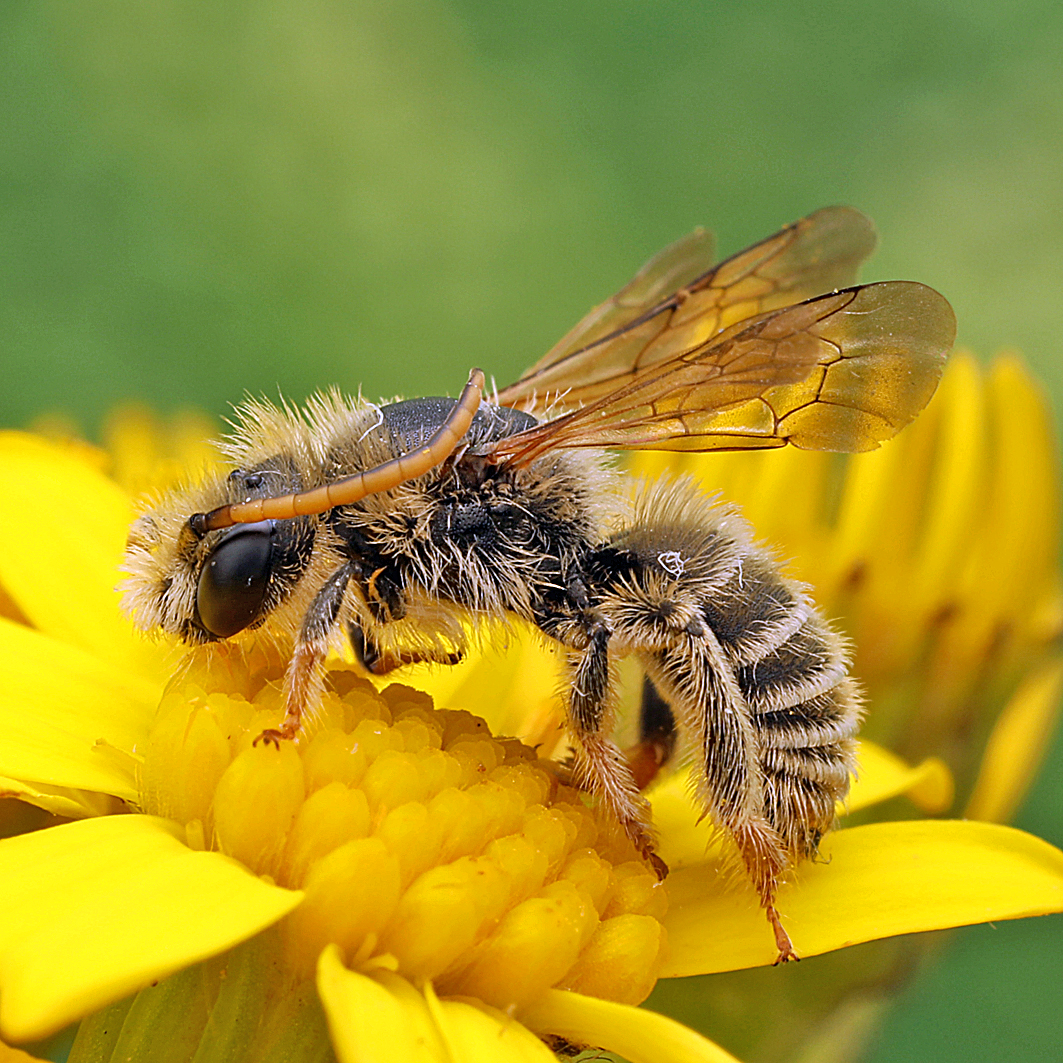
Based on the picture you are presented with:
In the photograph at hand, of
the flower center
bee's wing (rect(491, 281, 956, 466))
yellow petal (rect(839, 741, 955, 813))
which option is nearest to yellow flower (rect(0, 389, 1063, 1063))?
the flower center

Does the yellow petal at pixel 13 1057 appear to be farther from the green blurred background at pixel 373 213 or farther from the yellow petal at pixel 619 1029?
the green blurred background at pixel 373 213

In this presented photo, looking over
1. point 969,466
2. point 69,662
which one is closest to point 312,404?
point 69,662

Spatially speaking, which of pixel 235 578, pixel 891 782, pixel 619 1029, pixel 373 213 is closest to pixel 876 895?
pixel 891 782

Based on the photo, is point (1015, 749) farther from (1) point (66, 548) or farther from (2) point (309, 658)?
(1) point (66, 548)

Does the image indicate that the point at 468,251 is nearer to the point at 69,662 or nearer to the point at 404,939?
the point at 69,662

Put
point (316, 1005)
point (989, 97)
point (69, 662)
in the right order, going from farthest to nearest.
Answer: point (989, 97) < point (69, 662) < point (316, 1005)

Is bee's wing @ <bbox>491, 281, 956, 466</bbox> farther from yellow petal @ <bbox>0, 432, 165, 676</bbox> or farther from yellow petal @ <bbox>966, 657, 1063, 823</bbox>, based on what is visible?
yellow petal @ <bbox>966, 657, 1063, 823</bbox>
